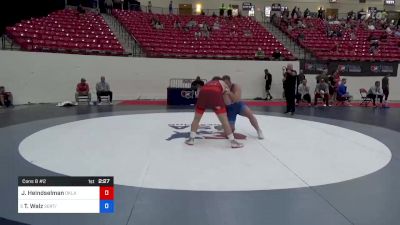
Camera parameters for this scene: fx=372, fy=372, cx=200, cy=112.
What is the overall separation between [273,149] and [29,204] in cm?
388

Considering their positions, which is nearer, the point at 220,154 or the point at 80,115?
the point at 220,154

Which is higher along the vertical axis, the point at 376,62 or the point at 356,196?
the point at 376,62

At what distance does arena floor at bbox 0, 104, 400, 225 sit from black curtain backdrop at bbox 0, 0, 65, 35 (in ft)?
22.9

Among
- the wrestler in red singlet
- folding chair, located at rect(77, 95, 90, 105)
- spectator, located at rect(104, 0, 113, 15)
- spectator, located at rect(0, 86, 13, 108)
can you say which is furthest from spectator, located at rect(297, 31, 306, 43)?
the wrestler in red singlet

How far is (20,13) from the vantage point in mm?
15375

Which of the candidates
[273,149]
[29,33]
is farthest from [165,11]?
[273,149]

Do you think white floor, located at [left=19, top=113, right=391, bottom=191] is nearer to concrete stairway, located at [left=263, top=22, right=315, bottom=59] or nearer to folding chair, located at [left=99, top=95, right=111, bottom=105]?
folding chair, located at [left=99, top=95, right=111, bottom=105]

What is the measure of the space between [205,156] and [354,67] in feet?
47.7

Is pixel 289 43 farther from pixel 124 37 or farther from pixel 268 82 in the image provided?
pixel 124 37

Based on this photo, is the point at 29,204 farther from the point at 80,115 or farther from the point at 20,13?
the point at 20,13

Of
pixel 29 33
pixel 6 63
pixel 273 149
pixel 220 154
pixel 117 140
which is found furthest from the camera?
pixel 29 33

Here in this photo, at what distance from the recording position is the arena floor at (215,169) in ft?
10.8
